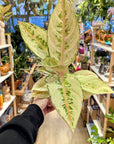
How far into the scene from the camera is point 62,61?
1.54 ft

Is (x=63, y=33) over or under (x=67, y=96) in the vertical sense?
over

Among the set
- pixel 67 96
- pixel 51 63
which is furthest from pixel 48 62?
pixel 67 96

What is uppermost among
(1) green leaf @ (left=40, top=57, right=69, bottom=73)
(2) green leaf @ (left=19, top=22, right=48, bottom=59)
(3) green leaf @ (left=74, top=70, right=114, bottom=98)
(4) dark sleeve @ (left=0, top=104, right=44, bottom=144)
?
(2) green leaf @ (left=19, top=22, right=48, bottom=59)

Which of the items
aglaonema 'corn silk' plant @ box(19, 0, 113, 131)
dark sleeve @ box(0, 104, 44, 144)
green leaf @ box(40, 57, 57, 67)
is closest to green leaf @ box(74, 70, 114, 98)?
aglaonema 'corn silk' plant @ box(19, 0, 113, 131)

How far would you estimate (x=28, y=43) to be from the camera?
47 centimetres

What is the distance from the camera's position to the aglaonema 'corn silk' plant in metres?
0.34

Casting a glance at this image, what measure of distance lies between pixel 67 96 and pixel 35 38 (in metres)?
0.23

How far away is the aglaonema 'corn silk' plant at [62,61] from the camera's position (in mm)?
336

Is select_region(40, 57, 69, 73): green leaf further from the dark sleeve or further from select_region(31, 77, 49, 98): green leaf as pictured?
the dark sleeve

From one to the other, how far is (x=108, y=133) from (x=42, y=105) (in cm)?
159

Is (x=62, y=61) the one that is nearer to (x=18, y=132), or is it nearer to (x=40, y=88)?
(x=40, y=88)

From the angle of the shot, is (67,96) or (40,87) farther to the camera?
(40,87)

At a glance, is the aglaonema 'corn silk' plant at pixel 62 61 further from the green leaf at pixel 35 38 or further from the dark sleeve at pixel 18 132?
the dark sleeve at pixel 18 132

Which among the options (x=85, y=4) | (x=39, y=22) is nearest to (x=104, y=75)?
(x=85, y=4)
